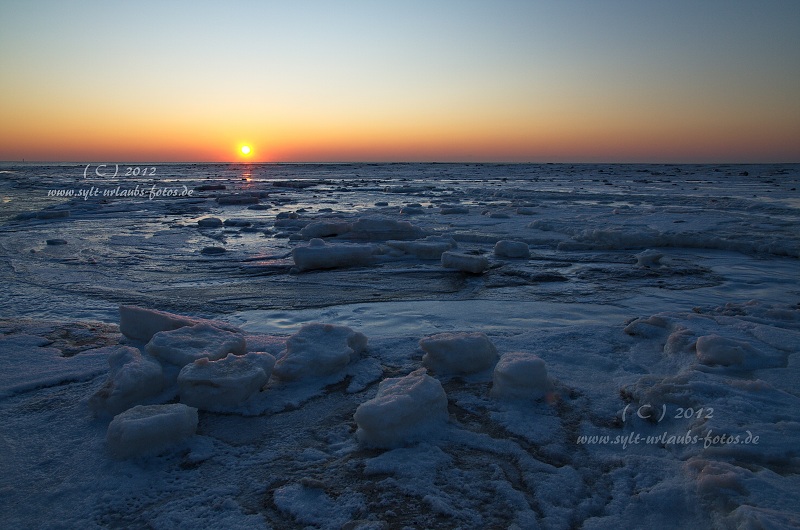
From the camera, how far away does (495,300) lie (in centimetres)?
464

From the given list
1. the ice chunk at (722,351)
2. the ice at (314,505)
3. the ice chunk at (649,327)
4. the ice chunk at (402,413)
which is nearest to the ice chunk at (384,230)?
the ice chunk at (649,327)

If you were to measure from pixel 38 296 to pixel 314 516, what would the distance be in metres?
4.40

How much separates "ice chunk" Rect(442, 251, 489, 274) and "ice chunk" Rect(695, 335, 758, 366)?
284 cm

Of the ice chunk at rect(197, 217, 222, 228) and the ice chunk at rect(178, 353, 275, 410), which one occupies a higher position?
the ice chunk at rect(197, 217, 222, 228)

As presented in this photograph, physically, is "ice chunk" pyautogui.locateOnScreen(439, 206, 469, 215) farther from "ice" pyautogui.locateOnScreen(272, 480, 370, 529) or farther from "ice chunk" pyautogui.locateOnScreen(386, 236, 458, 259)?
"ice" pyautogui.locateOnScreen(272, 480, 370, 529)

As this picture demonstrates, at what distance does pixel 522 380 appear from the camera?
8.54ft

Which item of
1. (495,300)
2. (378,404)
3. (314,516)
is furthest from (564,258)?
(314,516)

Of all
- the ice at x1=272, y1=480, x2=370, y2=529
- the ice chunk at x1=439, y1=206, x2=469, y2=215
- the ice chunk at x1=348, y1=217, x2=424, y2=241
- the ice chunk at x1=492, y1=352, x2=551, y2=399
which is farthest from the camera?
the ice chunk at x1=439, y1=206, x2=469, y2=215

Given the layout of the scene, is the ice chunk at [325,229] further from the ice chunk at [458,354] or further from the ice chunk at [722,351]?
the ice chunk at [722,351]

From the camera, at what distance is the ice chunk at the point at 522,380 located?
2604 millimetres

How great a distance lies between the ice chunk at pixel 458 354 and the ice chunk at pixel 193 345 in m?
1.16

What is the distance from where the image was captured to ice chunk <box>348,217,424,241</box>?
834 centimetres

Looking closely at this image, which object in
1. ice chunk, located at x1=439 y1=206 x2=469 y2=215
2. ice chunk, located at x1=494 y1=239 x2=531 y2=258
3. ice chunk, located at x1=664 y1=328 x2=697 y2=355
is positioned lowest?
ice chunk, located at x1=664 y1=328 x2=697 y2=355

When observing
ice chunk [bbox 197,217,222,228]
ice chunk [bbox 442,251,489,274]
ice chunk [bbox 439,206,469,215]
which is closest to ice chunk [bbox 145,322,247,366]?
ice chunk [bbox 442,251,489,274]
